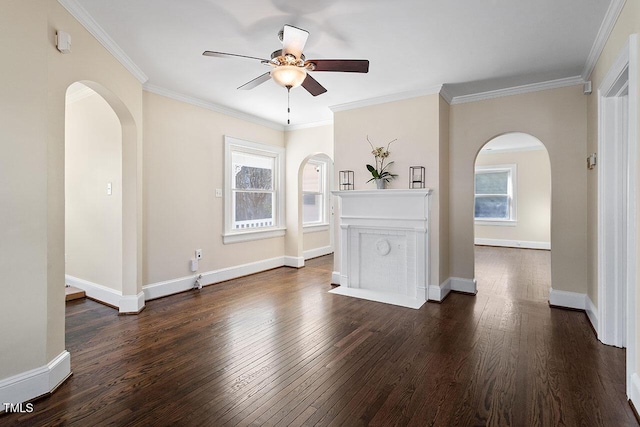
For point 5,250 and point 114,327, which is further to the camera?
point 114,327

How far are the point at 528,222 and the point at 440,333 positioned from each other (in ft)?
22.2

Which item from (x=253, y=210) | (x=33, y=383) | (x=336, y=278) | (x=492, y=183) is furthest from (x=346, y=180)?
(x=492, y=183)

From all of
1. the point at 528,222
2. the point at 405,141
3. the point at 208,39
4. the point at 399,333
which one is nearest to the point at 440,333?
the point at 399,333

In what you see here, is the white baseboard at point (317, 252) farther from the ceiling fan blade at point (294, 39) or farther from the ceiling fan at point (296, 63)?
the ceiling fan blade at point (294, 39)

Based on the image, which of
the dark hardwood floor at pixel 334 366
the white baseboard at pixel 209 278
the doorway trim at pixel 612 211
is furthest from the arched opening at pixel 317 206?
the doorway trim at pixel 612 211

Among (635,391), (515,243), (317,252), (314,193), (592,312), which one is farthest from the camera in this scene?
(515,243)

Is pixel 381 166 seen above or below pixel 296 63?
below

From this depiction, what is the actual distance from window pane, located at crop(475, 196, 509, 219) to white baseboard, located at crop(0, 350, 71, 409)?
920 cm

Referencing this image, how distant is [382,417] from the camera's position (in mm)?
1776

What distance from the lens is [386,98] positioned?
13.7 ft

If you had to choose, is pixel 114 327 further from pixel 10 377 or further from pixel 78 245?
pixel 78 245

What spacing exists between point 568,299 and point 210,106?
16.5 ft

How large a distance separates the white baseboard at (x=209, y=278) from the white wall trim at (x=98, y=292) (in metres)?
0.29

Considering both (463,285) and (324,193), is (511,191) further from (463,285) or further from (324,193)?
(463,285)
